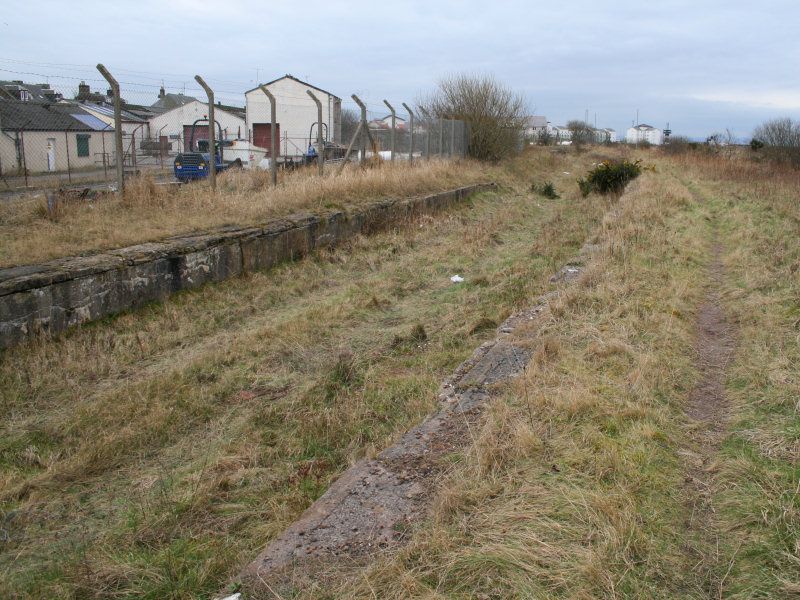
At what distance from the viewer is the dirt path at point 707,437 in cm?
271

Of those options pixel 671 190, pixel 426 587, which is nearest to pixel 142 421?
pixel 426 587

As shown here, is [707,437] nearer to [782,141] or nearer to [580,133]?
[782,141]

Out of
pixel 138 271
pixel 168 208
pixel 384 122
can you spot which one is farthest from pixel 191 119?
pixel 138 271

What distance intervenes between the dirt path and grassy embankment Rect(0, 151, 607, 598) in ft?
A: 5.91

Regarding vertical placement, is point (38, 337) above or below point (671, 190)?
below

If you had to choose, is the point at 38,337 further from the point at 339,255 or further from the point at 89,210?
the point at 339,255

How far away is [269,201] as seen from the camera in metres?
10.6

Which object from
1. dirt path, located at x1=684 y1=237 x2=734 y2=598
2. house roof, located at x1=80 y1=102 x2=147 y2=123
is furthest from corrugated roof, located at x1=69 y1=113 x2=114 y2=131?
dirt path, located at x1=684 y1=237 x2=734 y2=598

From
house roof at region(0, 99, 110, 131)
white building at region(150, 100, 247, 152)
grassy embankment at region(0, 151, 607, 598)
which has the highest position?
white building at region(150, 100, 247, 152)

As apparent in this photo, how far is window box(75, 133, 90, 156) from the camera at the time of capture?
32.6 meters

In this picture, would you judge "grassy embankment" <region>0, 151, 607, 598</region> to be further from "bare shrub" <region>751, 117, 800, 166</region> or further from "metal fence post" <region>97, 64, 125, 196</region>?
"bare shrub" <region>751, 117, 800, 166</region>

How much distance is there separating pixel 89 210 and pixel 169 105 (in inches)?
1899

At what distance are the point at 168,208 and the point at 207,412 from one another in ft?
17.6

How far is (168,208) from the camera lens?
31.6ft
